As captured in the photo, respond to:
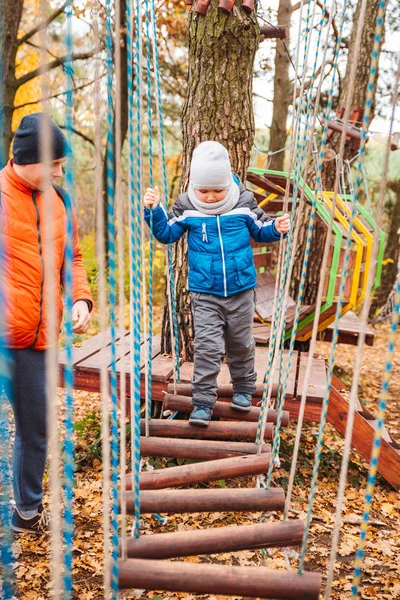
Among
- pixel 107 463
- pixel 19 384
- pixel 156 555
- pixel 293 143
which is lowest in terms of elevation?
pixel 156 555

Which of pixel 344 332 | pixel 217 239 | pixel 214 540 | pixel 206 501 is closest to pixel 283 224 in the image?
pixel 217 239

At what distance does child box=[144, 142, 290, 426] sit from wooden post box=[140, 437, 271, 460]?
0.72ft

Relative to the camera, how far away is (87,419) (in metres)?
4.06

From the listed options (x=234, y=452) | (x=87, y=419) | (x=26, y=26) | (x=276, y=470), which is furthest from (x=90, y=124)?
(x=234, y=452)

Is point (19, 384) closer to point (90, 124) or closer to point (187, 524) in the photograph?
point (187, 524)

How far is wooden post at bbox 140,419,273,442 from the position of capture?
7.52 feet

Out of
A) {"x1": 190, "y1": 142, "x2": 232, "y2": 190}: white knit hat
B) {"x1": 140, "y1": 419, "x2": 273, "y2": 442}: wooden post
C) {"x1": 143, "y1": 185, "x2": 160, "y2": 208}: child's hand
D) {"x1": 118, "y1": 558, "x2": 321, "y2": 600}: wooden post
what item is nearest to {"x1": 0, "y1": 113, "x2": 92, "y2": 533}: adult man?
{"x1": 143, "y1": 185, "x2": 160, "y2": 208}: child's hand

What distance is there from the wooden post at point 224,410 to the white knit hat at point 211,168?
101 centimetres

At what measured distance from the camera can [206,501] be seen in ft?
5.95

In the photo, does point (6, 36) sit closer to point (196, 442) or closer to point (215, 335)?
point (215, 335)

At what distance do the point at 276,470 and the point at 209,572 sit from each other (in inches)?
81.8

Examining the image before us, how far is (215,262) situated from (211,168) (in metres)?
0.43

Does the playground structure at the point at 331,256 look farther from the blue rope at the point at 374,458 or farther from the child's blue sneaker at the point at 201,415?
the blue rope at the point at 374,458

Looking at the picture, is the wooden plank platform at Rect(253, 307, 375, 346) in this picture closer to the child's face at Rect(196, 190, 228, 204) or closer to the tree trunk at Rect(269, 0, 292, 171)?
the child's face at Rect(196, 190, 228, 204)
